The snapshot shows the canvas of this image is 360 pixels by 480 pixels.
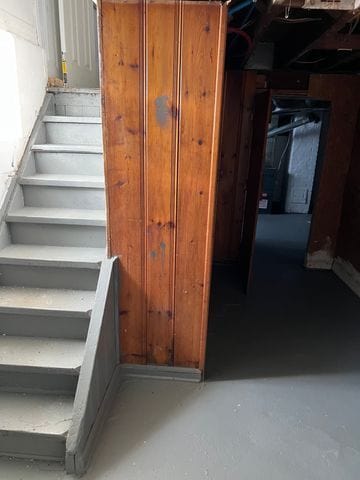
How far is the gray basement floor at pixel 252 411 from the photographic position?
5.41 feet

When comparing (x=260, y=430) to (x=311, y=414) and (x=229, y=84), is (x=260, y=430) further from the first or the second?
(x=229, y=84)

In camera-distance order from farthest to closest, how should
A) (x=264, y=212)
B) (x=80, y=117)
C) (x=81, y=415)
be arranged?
(x=264, y=212)
(x=80, y=117)
(x=81, y=415)

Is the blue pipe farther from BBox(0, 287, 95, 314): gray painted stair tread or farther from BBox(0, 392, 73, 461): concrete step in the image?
BBox(0, 392, 73, 461): concrete step

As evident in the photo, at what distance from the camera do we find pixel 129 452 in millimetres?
1717

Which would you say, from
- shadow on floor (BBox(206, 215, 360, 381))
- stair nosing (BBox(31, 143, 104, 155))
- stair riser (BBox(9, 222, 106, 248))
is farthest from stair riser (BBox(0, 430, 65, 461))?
stair nosing (BBox(31, 143, 104, 155))

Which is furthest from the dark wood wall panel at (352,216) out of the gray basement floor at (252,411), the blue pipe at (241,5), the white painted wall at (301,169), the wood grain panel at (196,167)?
the white painted wall at (301,169)

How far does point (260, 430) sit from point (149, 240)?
3.95 feet

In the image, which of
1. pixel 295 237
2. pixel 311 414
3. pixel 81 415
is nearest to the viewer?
pixel 81 415

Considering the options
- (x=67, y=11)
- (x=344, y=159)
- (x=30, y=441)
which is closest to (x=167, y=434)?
(x=30, y=441)

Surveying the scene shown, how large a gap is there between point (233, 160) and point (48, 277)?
2622mm

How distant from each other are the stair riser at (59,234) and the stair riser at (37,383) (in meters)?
0.85

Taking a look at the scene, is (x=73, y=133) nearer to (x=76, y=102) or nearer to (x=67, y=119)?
(x=67, y=119)

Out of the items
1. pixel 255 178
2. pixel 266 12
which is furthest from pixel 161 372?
pixel 266 12

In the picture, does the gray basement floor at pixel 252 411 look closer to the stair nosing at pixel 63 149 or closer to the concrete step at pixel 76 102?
the stair nosing at pixel 63 149
